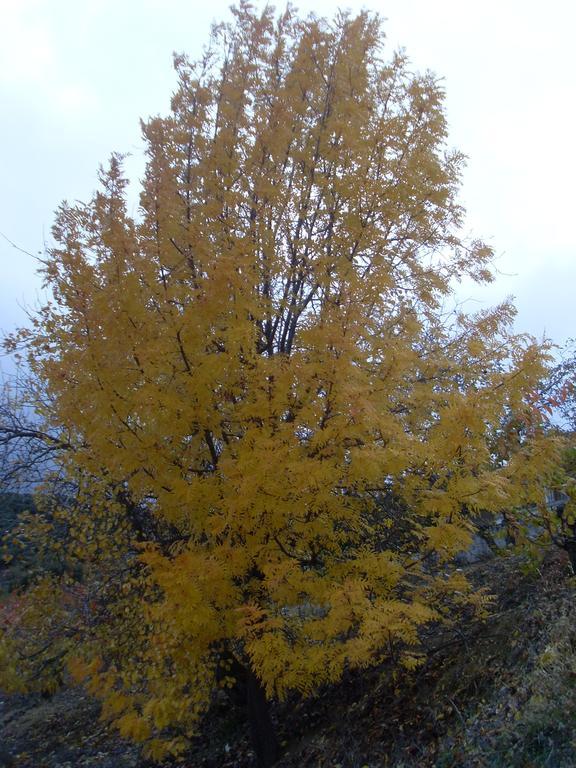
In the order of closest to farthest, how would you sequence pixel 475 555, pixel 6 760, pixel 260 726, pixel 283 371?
pixel 283 371
pixel 260 726
pixel 6 760
pixel 475 555

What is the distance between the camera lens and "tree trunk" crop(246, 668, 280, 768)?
5.31 meters

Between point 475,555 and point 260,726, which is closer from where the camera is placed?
point 260,726

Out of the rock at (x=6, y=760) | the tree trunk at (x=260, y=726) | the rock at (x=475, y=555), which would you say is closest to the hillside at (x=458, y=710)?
the rock at (x=6, y=760)

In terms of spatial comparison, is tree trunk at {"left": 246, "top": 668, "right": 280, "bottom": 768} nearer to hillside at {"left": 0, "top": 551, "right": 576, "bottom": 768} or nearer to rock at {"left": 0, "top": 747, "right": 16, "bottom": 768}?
hillside at {"left": 0, "top": 551, "right": 576, "bottom": 768}

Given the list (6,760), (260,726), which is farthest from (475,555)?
(6,760)

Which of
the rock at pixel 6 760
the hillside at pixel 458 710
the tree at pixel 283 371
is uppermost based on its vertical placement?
the tree at pixel 283 371

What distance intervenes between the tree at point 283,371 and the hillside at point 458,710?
0.49 metres

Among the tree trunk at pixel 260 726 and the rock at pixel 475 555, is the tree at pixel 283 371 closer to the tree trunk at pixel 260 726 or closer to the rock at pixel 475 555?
the tree trunk at pixel 260 726

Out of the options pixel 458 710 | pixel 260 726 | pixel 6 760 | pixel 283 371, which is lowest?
pixel 458 710

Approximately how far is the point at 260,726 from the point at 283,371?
11.4 ft

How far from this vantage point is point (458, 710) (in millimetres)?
4066

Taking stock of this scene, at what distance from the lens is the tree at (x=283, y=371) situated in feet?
12.5

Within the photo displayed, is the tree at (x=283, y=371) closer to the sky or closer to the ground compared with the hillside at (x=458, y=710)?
closer to the sky

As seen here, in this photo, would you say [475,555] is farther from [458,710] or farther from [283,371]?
[283,371]
